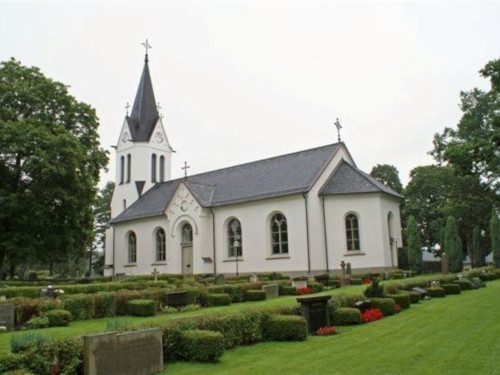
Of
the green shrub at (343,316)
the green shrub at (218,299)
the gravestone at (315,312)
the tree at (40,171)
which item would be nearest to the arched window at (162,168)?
the tree at (40,171)

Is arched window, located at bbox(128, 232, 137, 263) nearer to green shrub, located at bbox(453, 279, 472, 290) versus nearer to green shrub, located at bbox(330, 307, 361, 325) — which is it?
green shrub, located at bbox(453, 279, 472, 290)

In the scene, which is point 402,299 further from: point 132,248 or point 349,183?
point 132,248

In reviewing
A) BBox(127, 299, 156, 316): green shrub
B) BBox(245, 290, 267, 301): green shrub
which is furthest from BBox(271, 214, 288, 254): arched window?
BBox(127, 299, 156, 316): green shrub

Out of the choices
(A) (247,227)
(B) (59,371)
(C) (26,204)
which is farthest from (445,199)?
(B) (59,371)

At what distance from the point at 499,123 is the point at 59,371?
15372mm

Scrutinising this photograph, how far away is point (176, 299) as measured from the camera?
55.3 feet

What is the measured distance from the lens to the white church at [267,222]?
29.0 m

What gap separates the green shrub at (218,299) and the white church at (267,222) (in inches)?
451

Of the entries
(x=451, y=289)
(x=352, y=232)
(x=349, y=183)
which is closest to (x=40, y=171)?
(x=349, y=183)

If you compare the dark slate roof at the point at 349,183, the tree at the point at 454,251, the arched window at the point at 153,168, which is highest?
the arched window at the point at 153,168

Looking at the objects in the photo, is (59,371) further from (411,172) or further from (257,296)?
(411,172)

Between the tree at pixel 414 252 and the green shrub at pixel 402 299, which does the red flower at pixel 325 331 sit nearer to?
the green shrub at pixel 402 299

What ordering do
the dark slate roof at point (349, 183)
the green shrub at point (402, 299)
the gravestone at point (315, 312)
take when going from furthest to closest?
the dark slate roof at point (349, 183), the green shrub at point (402, 299), the gravestone at point (315, 312)

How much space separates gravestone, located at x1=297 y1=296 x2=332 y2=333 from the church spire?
1331 inches
